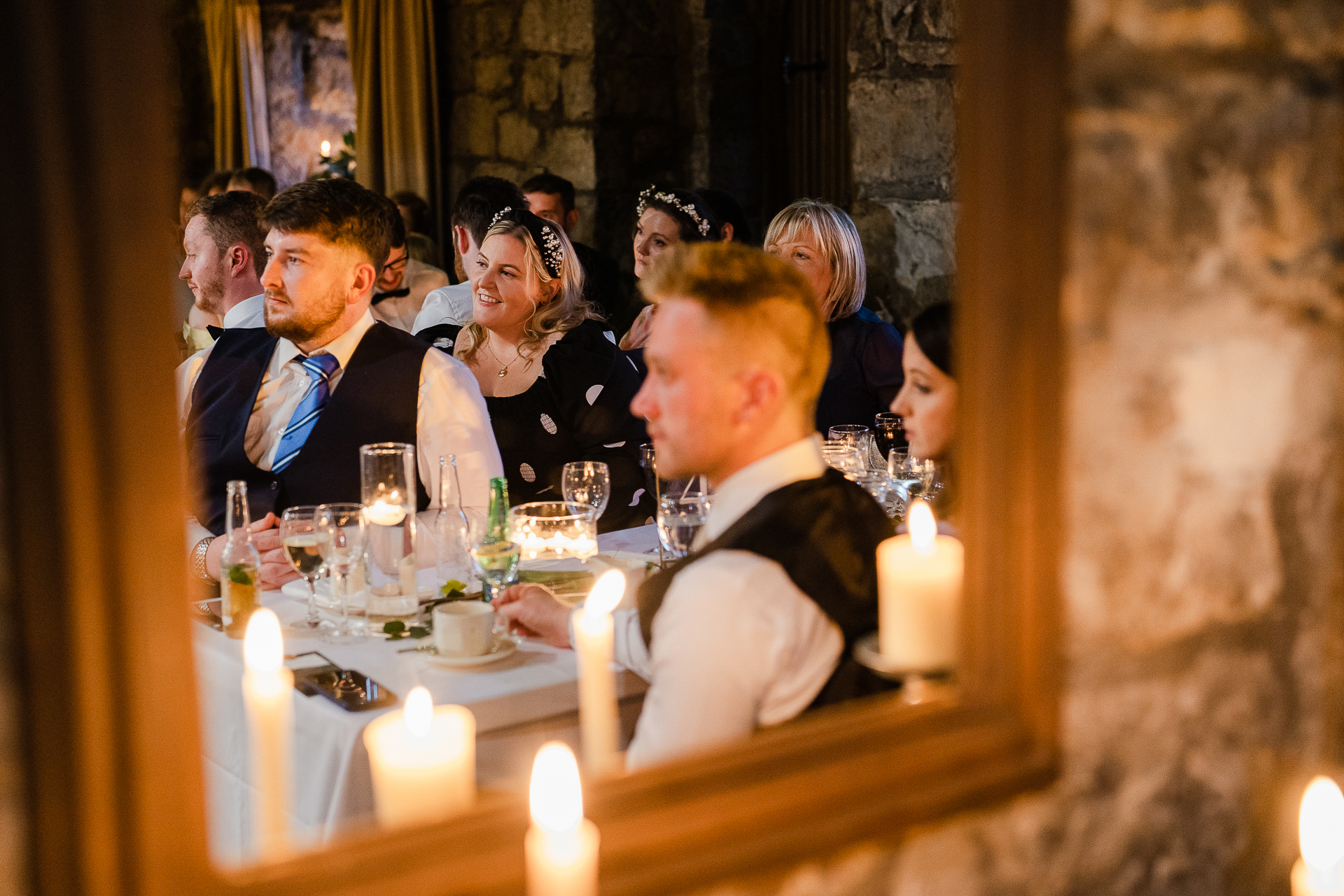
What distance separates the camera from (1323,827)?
4.08 feet

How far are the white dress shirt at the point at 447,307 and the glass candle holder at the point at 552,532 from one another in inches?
69.3

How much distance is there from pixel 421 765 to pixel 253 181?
18.2ft

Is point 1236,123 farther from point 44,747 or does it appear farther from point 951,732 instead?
point 44,747

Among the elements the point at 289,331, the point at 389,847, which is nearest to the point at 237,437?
the point at 289,331

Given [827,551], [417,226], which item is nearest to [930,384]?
[827,551]

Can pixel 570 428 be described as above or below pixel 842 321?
below

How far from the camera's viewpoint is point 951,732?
48.2 inches

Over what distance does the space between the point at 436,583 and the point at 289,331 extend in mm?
886

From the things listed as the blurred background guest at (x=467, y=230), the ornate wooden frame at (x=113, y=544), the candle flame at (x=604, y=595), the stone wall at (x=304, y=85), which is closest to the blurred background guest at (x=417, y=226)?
the blurred background guest at (x=467, y=230)

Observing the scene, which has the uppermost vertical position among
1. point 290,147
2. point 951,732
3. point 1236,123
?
point 290,147

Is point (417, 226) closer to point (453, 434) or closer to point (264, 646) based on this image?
point (453, 434)

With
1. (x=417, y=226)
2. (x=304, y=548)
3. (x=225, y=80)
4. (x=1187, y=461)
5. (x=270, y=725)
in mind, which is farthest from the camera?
(x=225, y=80)

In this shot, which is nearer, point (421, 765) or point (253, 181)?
point (421, 765)

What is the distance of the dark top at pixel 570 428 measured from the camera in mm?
3518
